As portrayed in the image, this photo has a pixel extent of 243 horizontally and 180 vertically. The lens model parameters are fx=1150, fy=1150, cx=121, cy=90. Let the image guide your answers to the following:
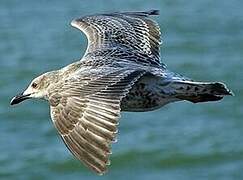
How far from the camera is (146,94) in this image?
849 centimetres

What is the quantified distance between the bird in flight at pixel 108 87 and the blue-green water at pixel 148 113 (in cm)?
627

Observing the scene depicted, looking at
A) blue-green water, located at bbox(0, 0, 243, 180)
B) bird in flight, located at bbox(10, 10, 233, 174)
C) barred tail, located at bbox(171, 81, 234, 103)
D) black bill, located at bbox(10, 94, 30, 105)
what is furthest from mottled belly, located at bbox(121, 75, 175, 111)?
blue-green water, located at bbox(0, 0, 243, 180)

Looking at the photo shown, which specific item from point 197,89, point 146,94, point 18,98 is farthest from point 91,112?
point 18,98

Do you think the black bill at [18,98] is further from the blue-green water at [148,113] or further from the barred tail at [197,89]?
the blue-green water at [148,113]

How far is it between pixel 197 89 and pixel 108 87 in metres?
0.87

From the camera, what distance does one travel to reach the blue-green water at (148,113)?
16594 millimetres

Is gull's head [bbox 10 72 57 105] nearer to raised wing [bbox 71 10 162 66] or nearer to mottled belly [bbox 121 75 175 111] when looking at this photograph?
raised wing [bbox 71 10 162 66]

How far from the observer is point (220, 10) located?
69.5ft

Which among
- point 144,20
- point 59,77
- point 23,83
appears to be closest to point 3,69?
point 23,83

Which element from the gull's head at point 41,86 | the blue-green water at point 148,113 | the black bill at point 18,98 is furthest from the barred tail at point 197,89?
the blue-green water at point 148,113

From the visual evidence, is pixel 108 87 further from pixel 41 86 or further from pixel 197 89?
pixel 41 86

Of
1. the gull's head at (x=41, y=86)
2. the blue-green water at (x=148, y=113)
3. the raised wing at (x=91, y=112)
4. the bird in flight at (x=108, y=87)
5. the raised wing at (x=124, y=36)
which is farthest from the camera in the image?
the blue-green water at (x=148, y=113)

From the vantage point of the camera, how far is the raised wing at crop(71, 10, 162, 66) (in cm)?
929

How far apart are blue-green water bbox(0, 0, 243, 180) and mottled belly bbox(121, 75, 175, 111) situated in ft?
24.9
